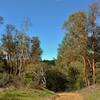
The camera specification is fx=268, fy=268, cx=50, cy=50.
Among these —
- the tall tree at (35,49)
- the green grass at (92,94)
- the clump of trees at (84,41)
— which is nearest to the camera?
the green grass at (92,94)

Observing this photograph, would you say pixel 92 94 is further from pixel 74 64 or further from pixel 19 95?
pixel 74 64

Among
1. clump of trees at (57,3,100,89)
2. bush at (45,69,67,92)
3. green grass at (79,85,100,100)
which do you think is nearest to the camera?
green grass at (79,85,100,100)

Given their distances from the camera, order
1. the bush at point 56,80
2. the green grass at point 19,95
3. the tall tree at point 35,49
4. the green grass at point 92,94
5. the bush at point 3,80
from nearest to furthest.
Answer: the green grass at point 19,95
the green grass at point 92,94
the bush at point 3,80
the bush at point 56,80
the tall tree at point 35,49

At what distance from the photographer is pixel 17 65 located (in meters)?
53.4

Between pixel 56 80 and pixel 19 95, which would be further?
pixel 56 80

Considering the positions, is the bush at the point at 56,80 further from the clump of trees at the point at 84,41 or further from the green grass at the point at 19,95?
the green grass at the point at 19,95

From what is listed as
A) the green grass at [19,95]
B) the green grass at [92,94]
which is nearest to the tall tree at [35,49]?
the green grass at [92,94]

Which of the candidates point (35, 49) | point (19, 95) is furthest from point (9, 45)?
point (19, 95)

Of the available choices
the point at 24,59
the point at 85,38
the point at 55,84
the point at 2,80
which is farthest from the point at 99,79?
the point at 24,59

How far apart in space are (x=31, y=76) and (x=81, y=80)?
8.22 meters

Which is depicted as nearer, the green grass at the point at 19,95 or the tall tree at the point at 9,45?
the green grass at the point at 19,95

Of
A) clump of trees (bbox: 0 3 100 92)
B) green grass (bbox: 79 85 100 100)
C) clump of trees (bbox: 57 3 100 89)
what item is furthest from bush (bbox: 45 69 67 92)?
green grass (bbox: 79 85 100 100)

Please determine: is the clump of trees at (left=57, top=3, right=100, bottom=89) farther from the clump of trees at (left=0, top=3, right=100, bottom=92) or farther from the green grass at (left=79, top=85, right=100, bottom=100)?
the green grass at (left=79, top=85, right=100, bottom=100)

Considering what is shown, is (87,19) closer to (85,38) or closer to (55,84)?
(85,38)
